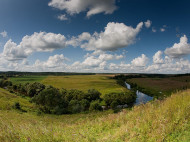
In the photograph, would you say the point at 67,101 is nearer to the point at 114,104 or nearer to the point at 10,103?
the point at 10,103

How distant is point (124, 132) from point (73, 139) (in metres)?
1.77

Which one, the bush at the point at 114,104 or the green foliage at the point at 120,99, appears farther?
the green foliage at the point at 120,99

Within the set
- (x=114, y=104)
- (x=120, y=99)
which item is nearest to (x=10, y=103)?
(x=114, y=104)

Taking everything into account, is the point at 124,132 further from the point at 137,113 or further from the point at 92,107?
the point at 92,107

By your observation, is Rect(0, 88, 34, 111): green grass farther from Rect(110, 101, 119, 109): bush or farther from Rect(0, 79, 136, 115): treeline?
Rect(110, 101, 119, 109): bush

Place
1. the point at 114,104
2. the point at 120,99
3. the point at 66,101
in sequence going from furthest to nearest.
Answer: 1. the point at 120,99
2. the point at 114,104
3. the point at 66,101

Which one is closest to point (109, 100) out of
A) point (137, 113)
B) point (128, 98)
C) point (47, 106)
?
point (128, 98)

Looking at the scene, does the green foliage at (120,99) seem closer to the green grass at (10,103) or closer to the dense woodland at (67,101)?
the dense woodland at (67,101)

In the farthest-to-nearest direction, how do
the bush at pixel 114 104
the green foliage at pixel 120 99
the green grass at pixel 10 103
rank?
the green foliage at pixel 120 99
the bush at pixel 114 104
the green grass at pixel 10 103

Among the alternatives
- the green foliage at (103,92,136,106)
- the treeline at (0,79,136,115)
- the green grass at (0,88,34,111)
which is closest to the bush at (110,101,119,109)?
the treeline at (0,79,136,115)

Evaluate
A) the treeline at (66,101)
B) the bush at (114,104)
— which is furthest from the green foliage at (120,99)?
the bush at (114,104)

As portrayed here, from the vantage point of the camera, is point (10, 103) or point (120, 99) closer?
point (10, 103)

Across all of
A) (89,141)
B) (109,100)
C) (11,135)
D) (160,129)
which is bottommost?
(109,100)

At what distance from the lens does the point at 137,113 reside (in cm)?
552
